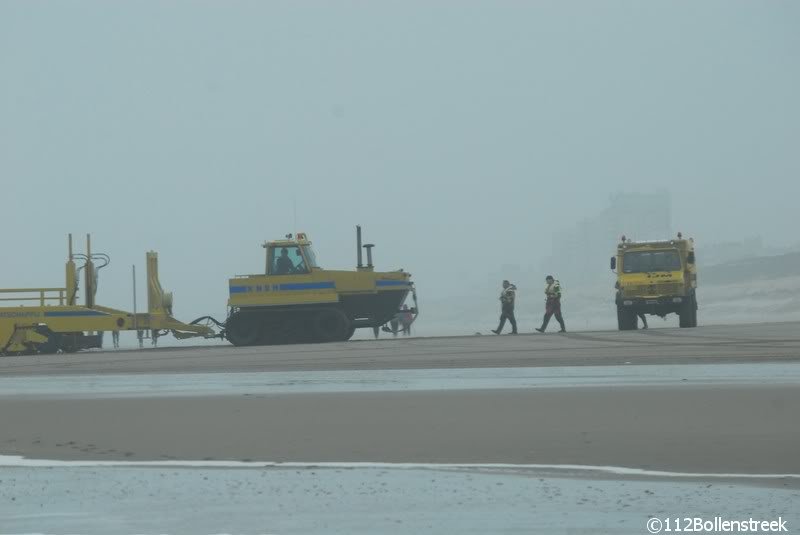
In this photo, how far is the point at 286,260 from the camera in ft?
101

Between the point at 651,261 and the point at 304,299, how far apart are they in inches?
369

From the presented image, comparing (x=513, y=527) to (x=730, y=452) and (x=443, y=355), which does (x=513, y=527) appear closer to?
(x=730, y=452)

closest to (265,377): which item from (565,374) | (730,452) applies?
(565,374)

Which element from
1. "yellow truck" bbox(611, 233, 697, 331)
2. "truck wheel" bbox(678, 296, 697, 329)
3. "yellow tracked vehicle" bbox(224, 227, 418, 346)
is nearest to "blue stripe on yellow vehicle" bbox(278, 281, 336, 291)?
"yellow tracked vehicle" bbox(224, 227, 418, 346)

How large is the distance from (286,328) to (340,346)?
3850mm

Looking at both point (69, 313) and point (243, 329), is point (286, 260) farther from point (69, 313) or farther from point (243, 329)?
point (69, 313)

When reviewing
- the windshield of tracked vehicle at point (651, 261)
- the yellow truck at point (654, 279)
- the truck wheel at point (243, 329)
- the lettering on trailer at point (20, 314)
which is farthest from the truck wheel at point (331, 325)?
the windshield of tracked vehicle at point (651, 261)

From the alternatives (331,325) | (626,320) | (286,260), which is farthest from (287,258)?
(626,320)

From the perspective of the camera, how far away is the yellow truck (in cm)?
3275

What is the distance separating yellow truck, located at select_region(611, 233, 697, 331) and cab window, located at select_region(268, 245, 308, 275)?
8.56 meters

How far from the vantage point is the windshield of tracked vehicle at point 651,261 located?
33.1 meters

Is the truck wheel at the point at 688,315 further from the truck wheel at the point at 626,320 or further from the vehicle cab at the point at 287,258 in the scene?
A: the vehicle cab at the point at 287,258

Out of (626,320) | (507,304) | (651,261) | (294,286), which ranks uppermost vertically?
(651,261)

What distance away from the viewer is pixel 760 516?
22.9 ft
